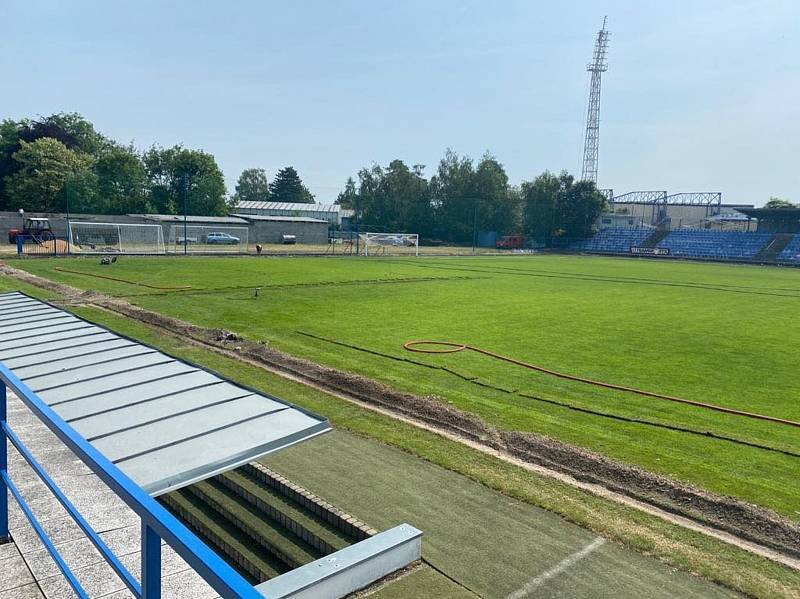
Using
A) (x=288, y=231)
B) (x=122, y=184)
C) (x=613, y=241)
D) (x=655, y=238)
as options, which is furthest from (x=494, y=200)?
(x=122, y=184)

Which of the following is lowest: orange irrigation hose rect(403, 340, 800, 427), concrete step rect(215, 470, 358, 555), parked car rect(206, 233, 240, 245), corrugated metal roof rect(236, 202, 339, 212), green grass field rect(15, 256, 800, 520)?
green grass field rect(15, 256, 800, 520)

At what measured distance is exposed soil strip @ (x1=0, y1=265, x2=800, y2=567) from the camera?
5.11m

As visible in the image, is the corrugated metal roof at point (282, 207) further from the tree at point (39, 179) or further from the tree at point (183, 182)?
the tree at point (39, 179)

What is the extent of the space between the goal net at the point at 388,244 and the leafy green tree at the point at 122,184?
71.7 feet

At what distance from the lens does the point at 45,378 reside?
511cm

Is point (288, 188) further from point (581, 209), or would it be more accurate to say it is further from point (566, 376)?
point (566, 376)

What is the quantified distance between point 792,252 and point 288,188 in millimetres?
90773

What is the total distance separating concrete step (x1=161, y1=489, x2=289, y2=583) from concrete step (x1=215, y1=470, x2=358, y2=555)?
10.4 inches

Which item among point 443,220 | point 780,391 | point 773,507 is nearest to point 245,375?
point 773,507

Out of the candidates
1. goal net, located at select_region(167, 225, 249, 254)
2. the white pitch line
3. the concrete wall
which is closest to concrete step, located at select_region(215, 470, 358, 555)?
the white pitch line

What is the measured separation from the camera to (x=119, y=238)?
39.3m

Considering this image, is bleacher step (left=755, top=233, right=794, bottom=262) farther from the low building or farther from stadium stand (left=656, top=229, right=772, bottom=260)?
the low building

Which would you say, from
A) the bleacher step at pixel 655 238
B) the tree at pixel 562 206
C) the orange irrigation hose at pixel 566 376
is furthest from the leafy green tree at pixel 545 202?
the orange irrigation hose at pixel 566 376

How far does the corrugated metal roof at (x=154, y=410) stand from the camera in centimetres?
373
